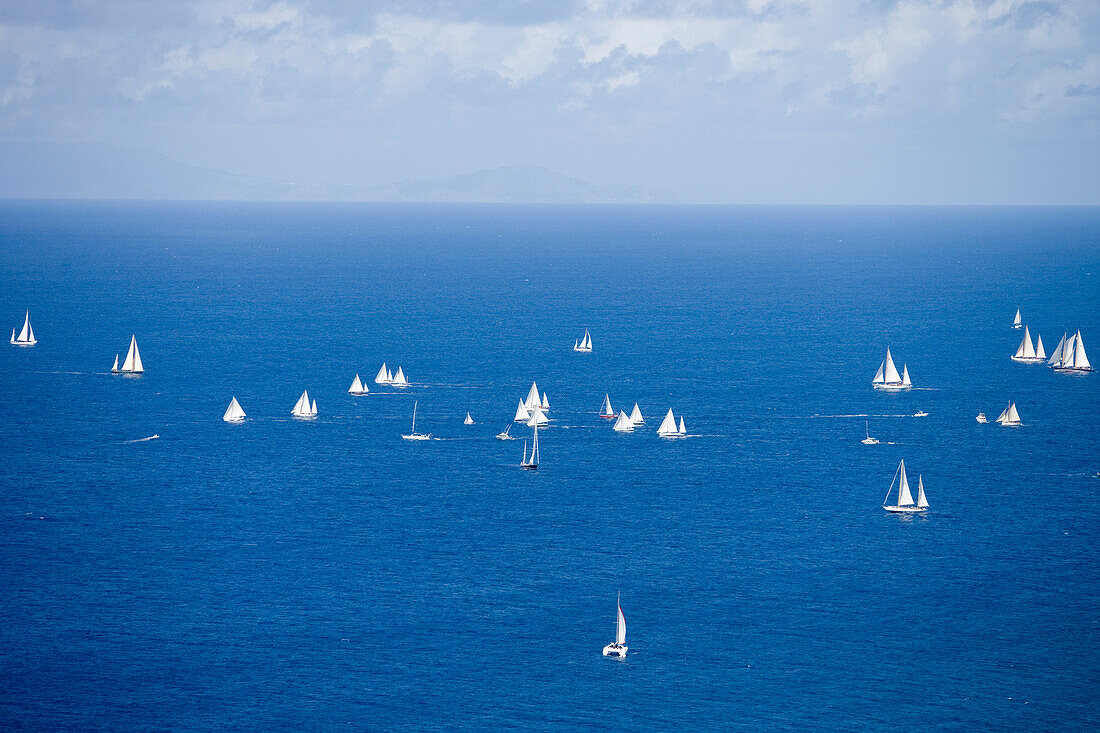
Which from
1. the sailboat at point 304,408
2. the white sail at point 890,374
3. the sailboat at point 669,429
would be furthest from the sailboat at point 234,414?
the white sail at point 890,374

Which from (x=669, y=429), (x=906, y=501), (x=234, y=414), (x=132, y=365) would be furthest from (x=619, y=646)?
(x=132, y=365)

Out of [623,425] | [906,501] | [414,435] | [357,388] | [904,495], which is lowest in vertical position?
[906,501]

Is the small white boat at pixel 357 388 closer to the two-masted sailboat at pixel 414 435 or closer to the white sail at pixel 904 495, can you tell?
the two-masted sailboat at pixel 414 435

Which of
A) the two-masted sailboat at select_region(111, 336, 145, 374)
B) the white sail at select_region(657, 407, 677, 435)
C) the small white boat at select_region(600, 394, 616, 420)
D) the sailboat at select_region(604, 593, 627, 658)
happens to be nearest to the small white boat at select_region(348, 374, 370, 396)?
the small white boat at select_region(600, 394, 616, 420)

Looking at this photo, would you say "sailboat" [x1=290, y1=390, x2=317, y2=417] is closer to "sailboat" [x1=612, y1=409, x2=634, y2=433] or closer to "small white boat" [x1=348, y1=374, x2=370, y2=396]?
"small white boat" [x1=348, y1=374, x2=370, y2=396]

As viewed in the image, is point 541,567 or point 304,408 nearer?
point 541,567

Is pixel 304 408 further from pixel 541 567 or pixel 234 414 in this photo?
pixel 541 567

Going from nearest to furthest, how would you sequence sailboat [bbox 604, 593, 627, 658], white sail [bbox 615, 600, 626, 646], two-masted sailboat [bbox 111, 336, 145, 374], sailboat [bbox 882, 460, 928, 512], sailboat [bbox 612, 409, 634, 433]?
white sail [bbox 615, 600, 626, 646] < sailboat [bbox 604, 593, 627, 658] < sailboat [bbox 882, 460, 928, 512] < sailboat [bbox 612, 409, 634, 433] < two-masted sailboat [bbox 111, 336, 145, 374]

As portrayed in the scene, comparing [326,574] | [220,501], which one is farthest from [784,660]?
[220,501]
